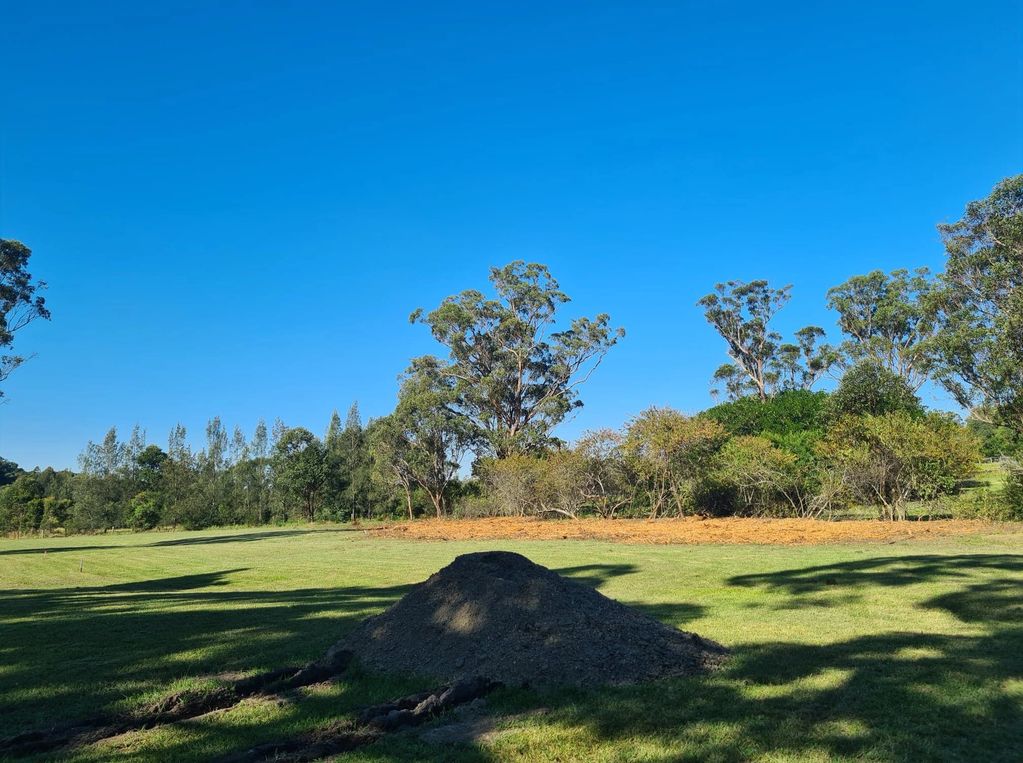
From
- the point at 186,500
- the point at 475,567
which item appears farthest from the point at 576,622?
the point at 186,500

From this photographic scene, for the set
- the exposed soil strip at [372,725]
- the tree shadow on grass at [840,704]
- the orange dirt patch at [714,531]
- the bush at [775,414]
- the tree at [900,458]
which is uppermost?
the bush at [775,414]

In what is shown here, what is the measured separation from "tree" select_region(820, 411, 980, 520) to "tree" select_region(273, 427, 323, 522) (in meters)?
42.8

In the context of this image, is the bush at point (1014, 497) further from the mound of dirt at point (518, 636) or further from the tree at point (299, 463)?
the tree at point (299, 463)

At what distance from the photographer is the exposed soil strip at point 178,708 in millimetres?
4141

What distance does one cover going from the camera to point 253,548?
2638 centimetres

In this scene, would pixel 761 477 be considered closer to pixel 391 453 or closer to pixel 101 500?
pixel 391 453

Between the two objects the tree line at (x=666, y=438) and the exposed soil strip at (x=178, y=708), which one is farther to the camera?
the tree line at (x=666, y=438)

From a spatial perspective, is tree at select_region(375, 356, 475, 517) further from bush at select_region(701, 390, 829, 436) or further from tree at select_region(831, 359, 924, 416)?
tree at select_region(831, 359, 924, 416)

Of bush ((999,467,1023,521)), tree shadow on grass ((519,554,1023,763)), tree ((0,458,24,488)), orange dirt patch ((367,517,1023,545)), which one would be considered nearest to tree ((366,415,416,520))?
orange dirt patch ((367,517,1023,545))

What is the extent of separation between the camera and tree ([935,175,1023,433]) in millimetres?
20438

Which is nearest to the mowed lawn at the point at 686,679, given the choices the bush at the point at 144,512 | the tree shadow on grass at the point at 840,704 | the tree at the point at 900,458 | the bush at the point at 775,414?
the tree shadow on grass at the point at 840,704

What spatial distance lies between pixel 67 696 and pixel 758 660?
226 inches

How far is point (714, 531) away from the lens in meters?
19.8

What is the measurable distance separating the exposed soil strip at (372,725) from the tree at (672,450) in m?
22.7
